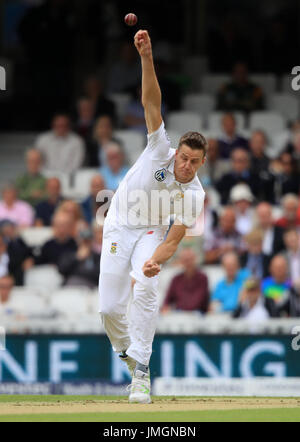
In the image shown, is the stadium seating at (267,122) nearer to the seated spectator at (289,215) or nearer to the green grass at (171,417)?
the seated spectator at (289,215)

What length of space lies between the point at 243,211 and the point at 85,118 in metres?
3.48

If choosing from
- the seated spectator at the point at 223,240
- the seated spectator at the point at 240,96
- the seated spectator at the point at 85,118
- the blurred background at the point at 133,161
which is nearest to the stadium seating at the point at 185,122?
the blurred background at the point at 133,161

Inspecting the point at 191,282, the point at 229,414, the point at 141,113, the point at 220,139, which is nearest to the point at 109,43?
the point at 141,113

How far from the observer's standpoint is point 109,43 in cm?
1852

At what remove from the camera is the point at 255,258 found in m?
13.3

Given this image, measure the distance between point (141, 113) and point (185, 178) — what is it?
336 inches

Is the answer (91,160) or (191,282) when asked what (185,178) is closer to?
(191,282)

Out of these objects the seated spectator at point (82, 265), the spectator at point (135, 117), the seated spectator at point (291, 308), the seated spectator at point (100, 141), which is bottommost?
the seated spectator at point (291, 308)

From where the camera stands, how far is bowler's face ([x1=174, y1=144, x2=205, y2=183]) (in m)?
8.02

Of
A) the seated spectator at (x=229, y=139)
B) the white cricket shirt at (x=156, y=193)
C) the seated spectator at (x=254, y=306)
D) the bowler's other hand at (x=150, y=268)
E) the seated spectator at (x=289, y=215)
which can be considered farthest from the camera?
the seated spectator at (x=229, y=139)

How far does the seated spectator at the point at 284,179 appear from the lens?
1473cm

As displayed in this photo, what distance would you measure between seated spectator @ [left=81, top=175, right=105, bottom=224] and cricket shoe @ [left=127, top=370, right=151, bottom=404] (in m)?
6.10

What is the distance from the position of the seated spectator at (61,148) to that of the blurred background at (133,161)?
0.02 m

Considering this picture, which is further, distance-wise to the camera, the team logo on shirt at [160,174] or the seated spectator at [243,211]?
the seated spectator at [243,211]
